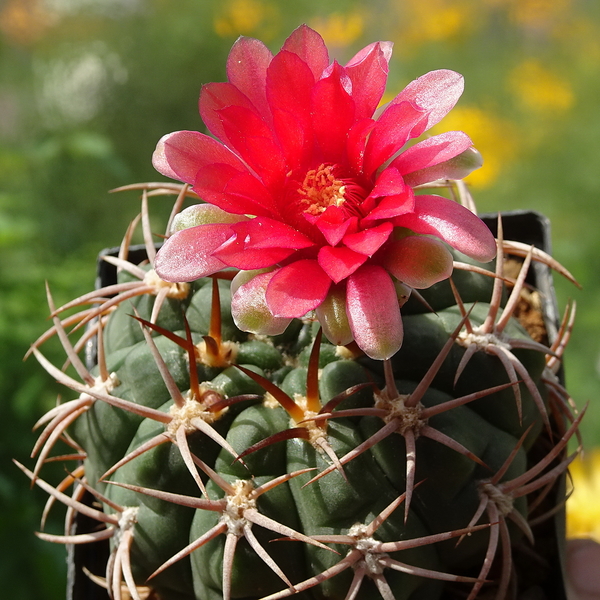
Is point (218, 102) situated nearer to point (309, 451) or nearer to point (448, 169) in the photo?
point (448, 169)

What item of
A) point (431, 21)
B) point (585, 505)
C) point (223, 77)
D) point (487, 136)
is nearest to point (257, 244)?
point (585, 505)

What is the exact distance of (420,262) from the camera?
53cm

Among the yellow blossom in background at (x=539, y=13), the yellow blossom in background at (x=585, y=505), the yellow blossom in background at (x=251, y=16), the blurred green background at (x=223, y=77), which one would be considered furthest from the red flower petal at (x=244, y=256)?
the yellow blossom in background at (x=539, y=13)

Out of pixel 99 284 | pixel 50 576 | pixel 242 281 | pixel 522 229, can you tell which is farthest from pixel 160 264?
pixel 50 576

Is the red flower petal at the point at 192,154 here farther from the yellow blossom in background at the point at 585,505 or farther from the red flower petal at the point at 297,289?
the yellow blossom in background at the point at 585,505

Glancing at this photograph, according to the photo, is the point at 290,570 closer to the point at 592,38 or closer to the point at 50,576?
the point at 50,576

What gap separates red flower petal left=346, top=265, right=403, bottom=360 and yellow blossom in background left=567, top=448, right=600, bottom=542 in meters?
0.90

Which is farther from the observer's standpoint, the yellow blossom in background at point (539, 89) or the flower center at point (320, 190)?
the yellow blossom in background at point (539, 89)

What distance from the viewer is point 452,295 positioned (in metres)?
0.72

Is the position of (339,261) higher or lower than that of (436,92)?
lower

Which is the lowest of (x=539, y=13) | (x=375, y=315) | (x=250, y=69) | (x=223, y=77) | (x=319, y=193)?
(x=375, y=315)

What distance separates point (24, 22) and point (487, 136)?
164 centimetres

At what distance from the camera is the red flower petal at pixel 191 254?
0.53 metres

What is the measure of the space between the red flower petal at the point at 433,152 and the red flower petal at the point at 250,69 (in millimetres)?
129
